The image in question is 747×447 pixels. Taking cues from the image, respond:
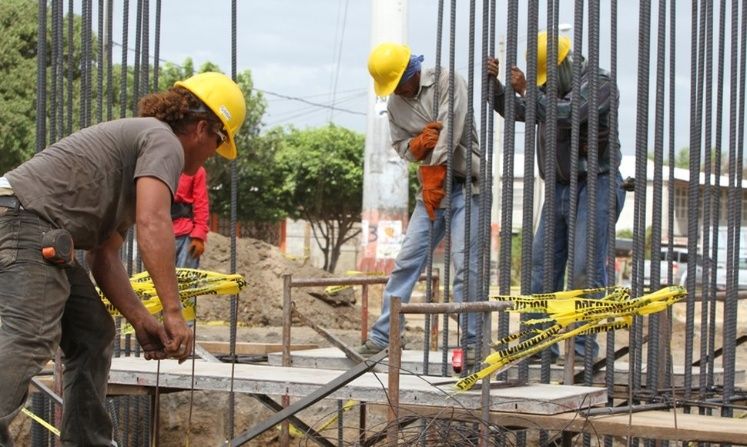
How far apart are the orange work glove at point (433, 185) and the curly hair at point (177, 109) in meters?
2.29

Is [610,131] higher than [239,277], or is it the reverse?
[610,131]

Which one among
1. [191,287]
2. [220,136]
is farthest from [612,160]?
[191,287]

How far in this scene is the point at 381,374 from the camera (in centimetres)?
575

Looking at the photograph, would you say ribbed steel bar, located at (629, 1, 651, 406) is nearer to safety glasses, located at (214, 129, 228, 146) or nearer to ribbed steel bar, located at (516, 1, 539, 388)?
ribbed steel bar, located at (516, 1, 539, 388)

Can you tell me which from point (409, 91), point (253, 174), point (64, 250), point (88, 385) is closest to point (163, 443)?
point (409, 91)

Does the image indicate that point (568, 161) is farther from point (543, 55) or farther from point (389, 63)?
point (389, 63)

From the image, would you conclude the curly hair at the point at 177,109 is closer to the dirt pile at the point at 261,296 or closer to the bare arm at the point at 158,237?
the bare arm at the point at 158,237

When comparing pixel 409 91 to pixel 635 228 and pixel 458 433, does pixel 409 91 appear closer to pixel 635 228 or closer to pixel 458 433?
pixel 635 228

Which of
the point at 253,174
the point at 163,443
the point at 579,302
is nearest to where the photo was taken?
the point at 579,302

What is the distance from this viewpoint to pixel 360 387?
503cm

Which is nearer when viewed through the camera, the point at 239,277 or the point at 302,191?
the point at 239,277

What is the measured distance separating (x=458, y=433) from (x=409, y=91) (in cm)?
325

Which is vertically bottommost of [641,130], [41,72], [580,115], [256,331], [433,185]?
[256,331]

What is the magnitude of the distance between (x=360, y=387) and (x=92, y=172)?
56.1 inches
